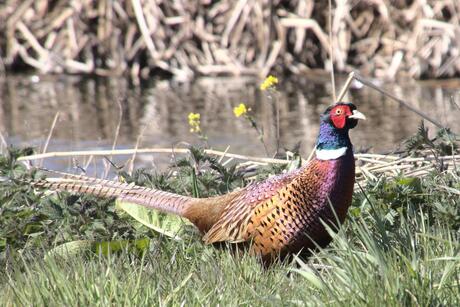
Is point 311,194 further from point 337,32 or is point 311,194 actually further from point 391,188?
point 337,32

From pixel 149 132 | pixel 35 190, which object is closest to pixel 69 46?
pixel 149 132

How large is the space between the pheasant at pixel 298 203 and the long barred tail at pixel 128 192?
0.60 feet

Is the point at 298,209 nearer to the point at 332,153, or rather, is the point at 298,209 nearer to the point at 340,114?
the point at 332,153

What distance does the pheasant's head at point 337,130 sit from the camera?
505 cm

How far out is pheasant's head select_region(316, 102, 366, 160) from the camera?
5.05 m

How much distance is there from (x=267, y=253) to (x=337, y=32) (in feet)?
22.8

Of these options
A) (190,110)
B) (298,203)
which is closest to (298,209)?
(298,203)

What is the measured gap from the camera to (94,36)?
496 inches

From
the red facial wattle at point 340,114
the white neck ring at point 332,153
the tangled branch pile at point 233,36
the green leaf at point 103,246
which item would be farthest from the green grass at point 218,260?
the tangled branch pile at point 233,36

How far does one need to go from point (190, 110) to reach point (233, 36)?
57.7 inches

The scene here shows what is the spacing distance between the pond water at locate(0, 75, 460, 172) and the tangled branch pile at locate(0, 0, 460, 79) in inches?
9.8

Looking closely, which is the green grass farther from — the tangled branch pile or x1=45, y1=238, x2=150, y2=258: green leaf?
the tangled branch pile

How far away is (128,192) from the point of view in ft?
18.6

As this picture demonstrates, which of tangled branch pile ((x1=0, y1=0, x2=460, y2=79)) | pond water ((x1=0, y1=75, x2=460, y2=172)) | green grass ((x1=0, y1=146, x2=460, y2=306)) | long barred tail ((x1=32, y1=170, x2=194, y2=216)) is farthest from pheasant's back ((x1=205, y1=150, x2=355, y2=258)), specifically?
tangled branch pile ((x1=0, y1=0, x2=460, y2=79))
